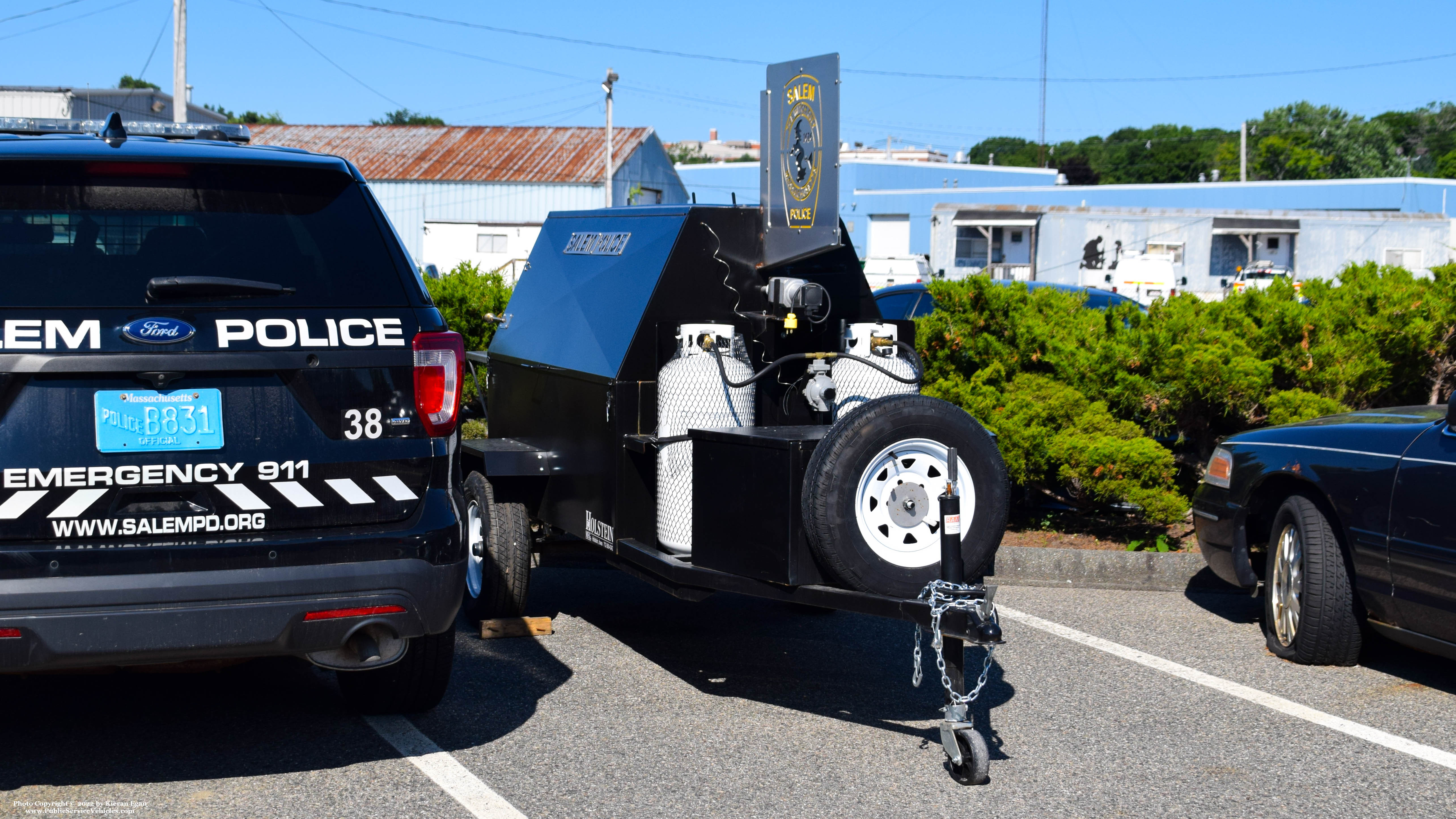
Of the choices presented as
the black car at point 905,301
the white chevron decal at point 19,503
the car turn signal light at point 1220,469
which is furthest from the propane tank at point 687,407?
the black car at point 905,301

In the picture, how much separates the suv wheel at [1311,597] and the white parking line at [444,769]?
386 cm

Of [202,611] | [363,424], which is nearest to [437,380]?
[363,424]

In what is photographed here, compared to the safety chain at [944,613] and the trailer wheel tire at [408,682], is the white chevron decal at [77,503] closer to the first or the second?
the trailer wheel tire at [408,682]

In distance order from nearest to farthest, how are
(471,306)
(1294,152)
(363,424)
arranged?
(363,424) < (471,306) < (1294,152)

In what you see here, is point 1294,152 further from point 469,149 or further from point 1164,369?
point 1164,369

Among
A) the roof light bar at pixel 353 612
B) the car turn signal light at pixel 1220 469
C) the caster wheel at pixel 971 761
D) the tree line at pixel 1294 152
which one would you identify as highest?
the tree line at pixel 1294 152

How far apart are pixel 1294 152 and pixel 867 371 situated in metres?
90.5

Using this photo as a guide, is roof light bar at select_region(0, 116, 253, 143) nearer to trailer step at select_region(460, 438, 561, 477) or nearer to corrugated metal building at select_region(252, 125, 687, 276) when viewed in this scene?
trailer step at select_region(460, 438, 561, 477)

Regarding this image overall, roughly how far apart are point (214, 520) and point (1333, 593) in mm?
4803

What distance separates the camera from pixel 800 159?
5.89 m

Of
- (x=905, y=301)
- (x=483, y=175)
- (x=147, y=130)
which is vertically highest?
(x=483, y=175)

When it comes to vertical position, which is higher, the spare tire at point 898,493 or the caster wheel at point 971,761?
the spare tire at point 898,493

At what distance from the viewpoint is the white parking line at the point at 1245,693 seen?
195 inches

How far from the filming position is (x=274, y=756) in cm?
462
